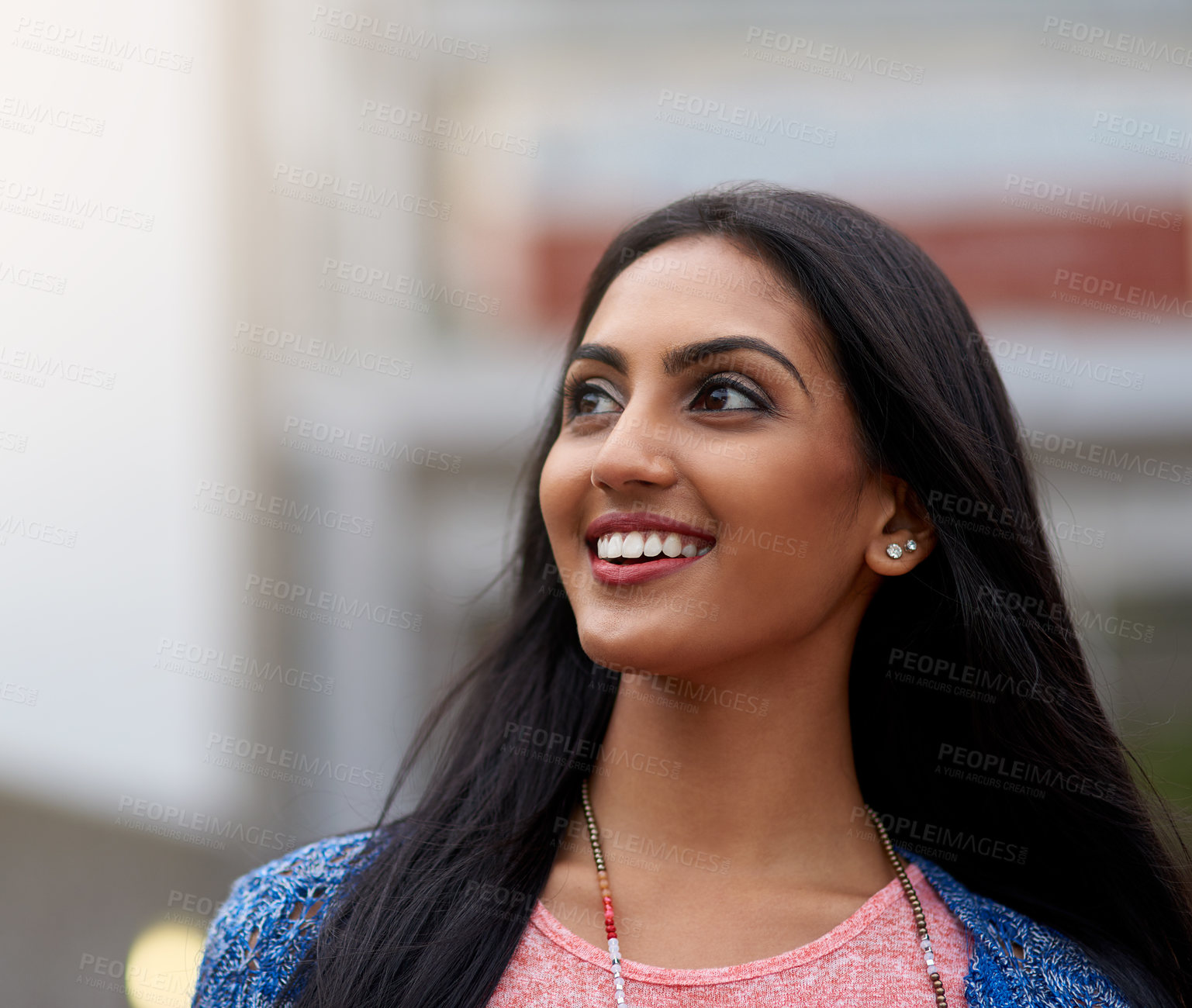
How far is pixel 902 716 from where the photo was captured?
299 centimetres

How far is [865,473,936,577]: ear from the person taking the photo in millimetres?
2586

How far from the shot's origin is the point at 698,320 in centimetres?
245

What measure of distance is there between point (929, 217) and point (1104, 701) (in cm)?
434

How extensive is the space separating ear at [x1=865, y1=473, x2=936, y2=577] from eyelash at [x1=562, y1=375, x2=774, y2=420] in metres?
0.38

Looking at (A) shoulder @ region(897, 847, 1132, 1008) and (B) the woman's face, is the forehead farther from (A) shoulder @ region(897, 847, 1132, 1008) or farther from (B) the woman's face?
(A) shoulder @ region(897, 847, 1132, 1008)

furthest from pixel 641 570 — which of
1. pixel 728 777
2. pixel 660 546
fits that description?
pixel 728 777

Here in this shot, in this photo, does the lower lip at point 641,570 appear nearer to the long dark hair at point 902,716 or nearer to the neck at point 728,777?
the neck at point 728,777

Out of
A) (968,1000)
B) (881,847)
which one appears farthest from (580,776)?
(968,1000)

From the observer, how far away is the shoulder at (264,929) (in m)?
2.37

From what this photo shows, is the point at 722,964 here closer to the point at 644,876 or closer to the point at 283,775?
the point at 644,876

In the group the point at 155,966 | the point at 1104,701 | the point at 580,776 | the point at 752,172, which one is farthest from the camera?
the point at 752,172

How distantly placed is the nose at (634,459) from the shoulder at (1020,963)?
1.16 metres

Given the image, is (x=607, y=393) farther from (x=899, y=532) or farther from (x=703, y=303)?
(x=899, y=532)

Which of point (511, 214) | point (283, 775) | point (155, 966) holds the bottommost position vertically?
point (283, 775)
